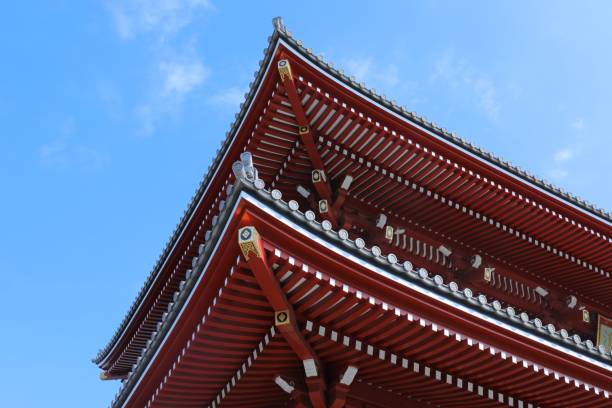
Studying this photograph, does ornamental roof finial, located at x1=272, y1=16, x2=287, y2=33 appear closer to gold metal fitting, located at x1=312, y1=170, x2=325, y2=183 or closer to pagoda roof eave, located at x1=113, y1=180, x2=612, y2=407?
gold metal fitting, located at x1=312, y1=170, x2=325, y2=183

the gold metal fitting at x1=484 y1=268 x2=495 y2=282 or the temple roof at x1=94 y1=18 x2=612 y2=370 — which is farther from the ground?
the temple roof at x1=94 y1=18 x2=612 y2=370

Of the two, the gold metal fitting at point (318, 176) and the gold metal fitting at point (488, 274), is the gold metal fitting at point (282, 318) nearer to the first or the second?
the gold metal fitting at point (318, 176)

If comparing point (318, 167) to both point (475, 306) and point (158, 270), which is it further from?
point (158, 270)

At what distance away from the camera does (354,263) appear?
8.73 m

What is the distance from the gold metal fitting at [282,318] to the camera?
8594 millimetres

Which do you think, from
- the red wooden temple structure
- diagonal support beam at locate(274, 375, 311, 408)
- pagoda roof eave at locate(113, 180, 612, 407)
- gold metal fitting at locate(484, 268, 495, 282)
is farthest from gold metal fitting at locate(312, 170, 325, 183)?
diagonal support beam at locate(274, 375, 311, 408)

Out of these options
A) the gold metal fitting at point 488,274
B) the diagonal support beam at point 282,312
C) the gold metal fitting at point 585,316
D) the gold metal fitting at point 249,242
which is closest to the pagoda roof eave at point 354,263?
the gold metal fitting at point 249,242

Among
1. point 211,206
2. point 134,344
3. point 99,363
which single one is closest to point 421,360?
point 211,206

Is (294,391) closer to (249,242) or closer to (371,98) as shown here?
(249,242)

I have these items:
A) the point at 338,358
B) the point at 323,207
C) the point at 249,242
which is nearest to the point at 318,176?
the point at 323,207

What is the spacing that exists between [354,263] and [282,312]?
121cm

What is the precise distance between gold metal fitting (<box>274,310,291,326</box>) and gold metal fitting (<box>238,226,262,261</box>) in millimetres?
1110

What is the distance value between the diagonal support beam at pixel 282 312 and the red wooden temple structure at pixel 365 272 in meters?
0.03

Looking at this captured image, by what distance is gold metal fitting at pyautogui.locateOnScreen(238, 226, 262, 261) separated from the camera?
26.0ft
